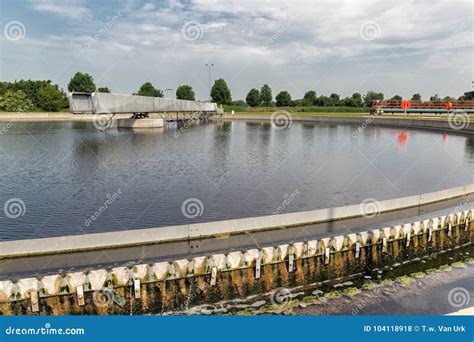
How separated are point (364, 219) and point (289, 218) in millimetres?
5658

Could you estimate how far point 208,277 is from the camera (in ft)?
54.1

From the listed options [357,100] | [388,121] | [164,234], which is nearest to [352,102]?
[357,100]

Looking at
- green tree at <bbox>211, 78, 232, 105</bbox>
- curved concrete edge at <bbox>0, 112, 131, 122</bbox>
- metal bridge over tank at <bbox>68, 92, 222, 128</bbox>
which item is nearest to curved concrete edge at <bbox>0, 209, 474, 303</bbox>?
metal bridge over tank at <bbox>68, 92, 222, 128</bbox>

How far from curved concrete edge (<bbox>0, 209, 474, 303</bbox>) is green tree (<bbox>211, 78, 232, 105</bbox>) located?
554 feet

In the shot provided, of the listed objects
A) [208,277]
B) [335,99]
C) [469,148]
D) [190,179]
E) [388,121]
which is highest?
[335,99]

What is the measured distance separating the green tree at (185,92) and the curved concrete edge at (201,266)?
594ft

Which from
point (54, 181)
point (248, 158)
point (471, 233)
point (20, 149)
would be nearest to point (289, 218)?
point (471, 233)

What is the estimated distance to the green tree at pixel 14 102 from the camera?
13988 cm

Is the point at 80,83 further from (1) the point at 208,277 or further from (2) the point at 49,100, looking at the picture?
(1) the point at 208,277

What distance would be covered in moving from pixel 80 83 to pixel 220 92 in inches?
2589

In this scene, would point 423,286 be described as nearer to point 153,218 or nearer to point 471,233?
point 471,233

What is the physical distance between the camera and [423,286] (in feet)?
57.2

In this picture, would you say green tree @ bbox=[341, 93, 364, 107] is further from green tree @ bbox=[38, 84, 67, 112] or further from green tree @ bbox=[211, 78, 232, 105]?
green tree @ bbox=[38, 84, 67, 112]

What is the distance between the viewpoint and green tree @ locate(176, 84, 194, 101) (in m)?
194
